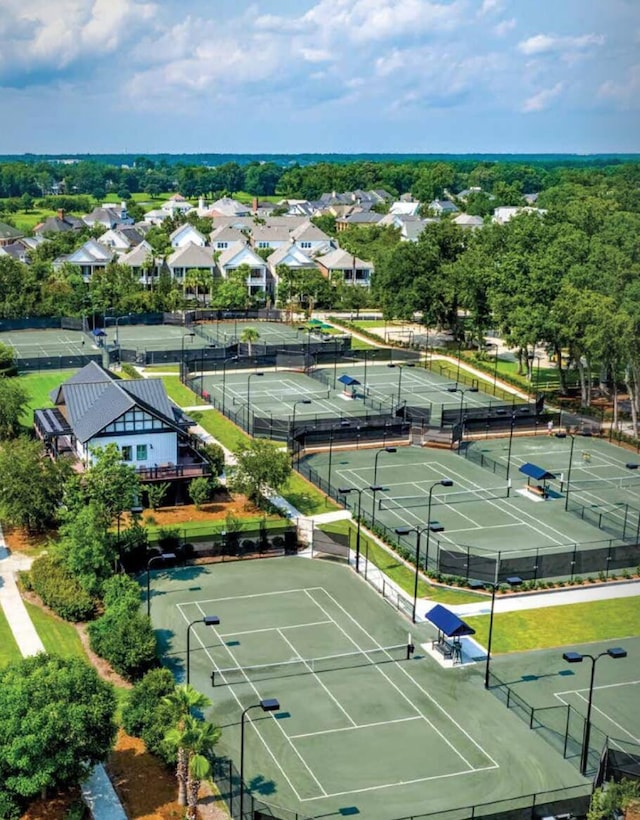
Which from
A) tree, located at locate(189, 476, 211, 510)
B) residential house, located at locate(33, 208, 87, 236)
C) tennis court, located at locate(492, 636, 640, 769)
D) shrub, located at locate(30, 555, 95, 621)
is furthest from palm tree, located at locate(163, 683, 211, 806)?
residential house, located at locate(33, 208, 87, 236)

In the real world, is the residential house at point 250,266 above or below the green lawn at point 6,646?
above

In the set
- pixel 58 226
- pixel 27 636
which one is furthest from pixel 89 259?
pixel 27 636

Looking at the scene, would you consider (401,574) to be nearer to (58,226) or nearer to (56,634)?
(56,634)

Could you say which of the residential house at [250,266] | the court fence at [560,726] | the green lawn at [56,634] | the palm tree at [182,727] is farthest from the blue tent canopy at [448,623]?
the residential house at [250,266]

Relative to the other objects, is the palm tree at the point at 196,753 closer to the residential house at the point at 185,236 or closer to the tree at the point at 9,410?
the tree at the point at 9,410

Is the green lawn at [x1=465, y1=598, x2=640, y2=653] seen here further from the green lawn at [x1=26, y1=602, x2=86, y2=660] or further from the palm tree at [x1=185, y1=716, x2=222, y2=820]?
the green lawn at [x1=26, y1=602, x2=86, y2=660]

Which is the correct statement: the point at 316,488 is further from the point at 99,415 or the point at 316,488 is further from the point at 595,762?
the point at 595,762
